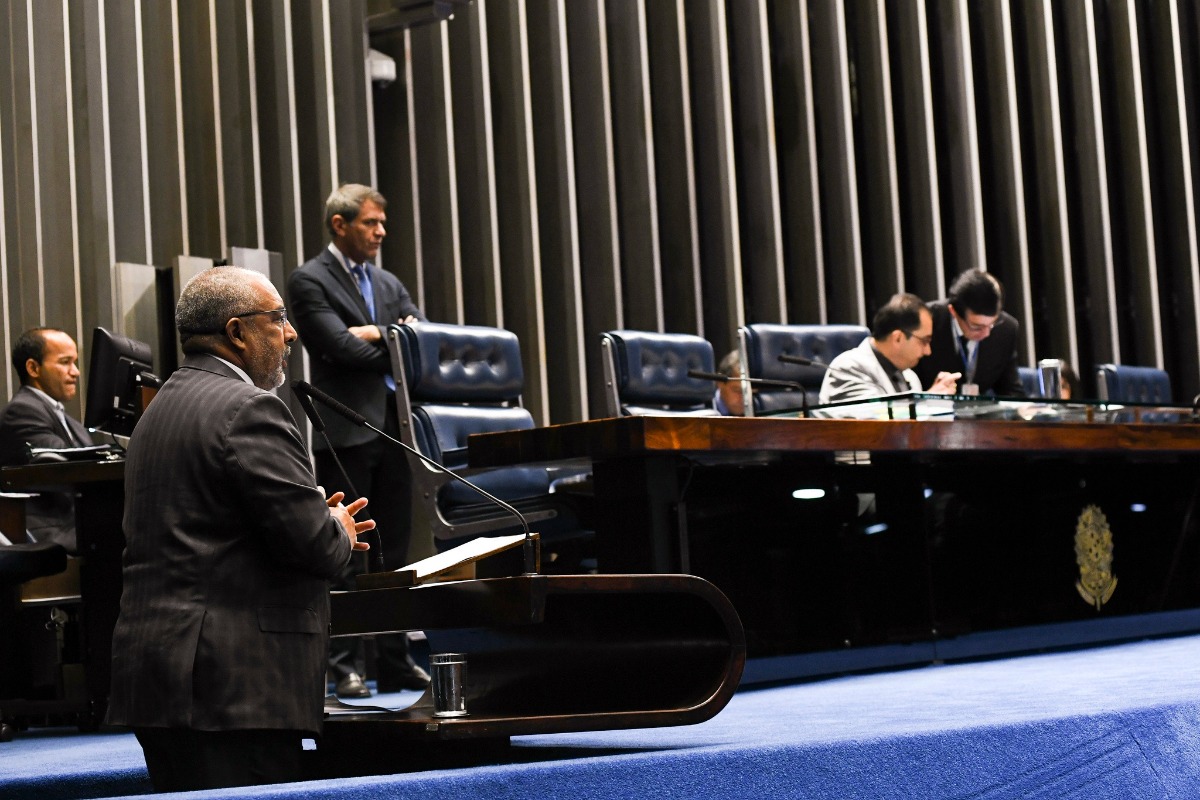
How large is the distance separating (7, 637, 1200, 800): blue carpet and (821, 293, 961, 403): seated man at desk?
1133mm

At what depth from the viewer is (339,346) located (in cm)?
383

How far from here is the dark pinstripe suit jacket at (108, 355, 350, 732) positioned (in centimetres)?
182

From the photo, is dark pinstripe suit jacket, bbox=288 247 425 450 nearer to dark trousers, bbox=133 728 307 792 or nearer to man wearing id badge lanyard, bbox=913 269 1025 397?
man wearing id badge lanyard, bbox=913 269 1025 397

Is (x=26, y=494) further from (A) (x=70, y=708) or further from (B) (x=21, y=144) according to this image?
(B) (x=21, y=144)

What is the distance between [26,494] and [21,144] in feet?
6.12

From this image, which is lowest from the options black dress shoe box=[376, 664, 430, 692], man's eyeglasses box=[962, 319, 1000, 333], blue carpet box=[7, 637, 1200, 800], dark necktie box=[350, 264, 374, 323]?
black dress shoe box=[376, 664, 430, 692]

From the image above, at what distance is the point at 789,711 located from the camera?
2.55 meters

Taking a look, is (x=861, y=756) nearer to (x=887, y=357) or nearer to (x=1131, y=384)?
(x=887, y=357)

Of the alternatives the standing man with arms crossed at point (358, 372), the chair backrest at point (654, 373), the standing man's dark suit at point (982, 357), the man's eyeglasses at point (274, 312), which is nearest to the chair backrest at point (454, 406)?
the standing man with arms crossed at point (358, 372)

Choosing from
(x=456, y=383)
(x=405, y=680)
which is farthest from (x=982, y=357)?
(x=405, y=680)

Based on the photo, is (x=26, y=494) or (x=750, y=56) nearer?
(x=26, y=494)

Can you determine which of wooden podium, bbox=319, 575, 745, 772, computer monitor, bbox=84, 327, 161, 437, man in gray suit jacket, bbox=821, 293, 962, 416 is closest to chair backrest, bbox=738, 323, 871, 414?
man in gray suit jacket, bbox=821, 293, 962, 416

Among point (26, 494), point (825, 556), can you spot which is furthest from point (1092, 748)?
point (26, 494)

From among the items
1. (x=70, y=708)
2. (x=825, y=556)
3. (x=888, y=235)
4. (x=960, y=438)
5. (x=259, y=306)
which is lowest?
(x=70, y=708)
